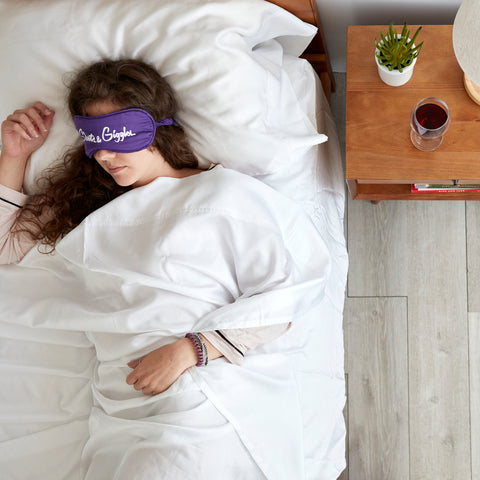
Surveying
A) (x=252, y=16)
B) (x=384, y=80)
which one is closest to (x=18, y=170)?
(x=252, y=16)

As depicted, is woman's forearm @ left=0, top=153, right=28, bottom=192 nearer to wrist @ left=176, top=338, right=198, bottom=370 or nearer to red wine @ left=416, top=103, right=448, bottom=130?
wrist @ left=176, top=338, right=198, bottom=370

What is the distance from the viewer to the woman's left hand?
110cm

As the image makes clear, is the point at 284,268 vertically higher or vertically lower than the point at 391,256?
higher

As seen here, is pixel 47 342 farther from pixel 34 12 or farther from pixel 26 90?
pixel 34 12

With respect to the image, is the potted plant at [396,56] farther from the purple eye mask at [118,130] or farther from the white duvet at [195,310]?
the purple eye mask at [118,130]

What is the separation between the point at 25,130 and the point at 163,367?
63 centimetres

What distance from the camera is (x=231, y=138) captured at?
1.18 m

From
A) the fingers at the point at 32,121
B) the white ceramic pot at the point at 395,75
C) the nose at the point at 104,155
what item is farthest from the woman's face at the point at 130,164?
the white ceramic pot at the point at 395,75

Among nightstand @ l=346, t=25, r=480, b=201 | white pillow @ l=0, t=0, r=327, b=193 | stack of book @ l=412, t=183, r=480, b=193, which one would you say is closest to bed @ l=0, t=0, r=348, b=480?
white pillow @ l=0, t=0, r=327, b=193

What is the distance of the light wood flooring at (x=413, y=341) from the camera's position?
59.3 inches

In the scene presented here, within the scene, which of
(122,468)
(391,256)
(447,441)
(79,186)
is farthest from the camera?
(391,256)

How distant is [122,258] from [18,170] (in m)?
0.35

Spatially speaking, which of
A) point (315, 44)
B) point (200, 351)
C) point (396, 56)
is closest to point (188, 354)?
point (200, 351)

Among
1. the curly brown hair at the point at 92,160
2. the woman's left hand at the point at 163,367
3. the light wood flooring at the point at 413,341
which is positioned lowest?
the light wood flooring at the point at 413,341
